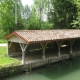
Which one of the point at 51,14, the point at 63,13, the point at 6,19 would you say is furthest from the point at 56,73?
the point at 51,14

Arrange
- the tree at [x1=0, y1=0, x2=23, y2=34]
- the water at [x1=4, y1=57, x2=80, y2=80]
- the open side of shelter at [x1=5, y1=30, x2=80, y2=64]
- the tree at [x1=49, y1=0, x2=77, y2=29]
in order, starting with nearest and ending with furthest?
the water at [x1=4, y1=57, x2=80, y2=80]
the open side of shelter at [x1=5, y1=30, x2=80, y2=64]
the tree at [x1=0, y1=0, x2=23, y2=34]
the tree at [x1=49, y1=0, x2=77, y2=29]

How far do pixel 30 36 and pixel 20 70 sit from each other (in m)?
2.97

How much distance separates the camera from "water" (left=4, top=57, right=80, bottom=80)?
11.8 meters

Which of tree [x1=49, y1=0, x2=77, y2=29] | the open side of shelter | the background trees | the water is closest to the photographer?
the water

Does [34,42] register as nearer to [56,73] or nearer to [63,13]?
[56,73]

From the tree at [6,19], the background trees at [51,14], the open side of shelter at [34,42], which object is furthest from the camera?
the background trees at [51,14]

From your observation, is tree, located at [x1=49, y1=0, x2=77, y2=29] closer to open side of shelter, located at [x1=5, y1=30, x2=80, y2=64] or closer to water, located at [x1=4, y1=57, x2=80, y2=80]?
open side of shelter, located at [x1=5, y1=30, x2=80, y2=64]

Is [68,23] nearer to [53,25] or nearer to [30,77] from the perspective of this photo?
[53,25]

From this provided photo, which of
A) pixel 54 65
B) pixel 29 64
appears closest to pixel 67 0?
pixel 54 65

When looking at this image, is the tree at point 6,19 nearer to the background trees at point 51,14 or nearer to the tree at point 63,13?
the background trees at point 51,14

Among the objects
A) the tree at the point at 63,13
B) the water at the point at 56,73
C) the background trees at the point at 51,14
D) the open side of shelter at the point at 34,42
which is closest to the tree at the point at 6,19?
the background trees at the point at 51,14

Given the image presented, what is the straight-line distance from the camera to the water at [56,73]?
11.8 metres

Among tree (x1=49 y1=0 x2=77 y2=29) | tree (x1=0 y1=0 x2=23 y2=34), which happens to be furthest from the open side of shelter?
tree (x1=49 y1=0 x2=77 y2=29)

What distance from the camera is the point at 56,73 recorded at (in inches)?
513
